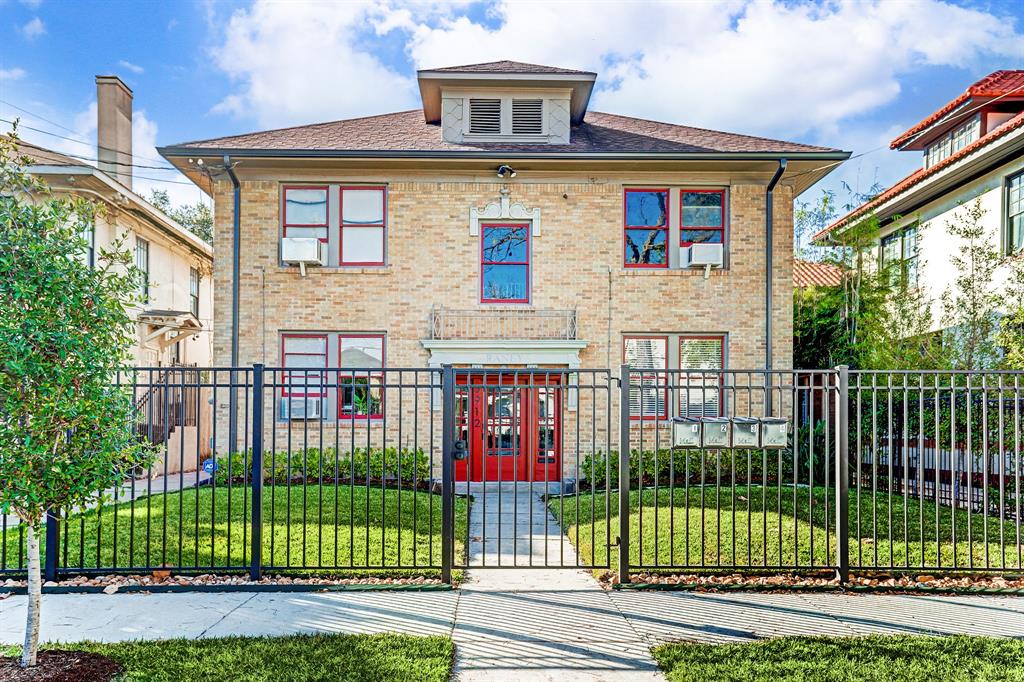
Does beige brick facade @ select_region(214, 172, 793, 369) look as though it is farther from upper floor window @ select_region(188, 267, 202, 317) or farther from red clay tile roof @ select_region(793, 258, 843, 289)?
upper floor window @ select_region(188, 267, 202, 317)

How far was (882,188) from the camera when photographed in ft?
60.2

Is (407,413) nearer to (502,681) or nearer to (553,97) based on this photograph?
(553,97)

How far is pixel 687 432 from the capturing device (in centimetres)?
741

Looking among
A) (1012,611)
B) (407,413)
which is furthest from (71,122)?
(1012,611)

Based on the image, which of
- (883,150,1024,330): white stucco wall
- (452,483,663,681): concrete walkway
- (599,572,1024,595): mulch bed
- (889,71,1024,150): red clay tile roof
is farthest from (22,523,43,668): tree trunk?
(889,71,1024,150): red clay tile roof

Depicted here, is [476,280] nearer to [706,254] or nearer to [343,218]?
[343,218]

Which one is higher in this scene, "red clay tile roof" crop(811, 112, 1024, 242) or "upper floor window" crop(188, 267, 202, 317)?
"red clay tile roof" crop(811, 112, 1024, 242)

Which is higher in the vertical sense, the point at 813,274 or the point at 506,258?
the point at 813,274

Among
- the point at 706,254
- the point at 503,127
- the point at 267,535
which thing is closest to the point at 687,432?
the point at 267,535

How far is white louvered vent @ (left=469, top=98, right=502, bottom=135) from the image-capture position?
15539 millimetres

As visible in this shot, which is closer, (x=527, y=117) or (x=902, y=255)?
(x=527, y=117)

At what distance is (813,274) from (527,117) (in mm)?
11266

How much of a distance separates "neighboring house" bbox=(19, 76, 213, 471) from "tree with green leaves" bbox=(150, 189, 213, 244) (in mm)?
17708

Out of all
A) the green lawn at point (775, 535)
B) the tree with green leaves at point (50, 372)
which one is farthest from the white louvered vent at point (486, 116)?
the tree with green leaves at point (50, 372)
